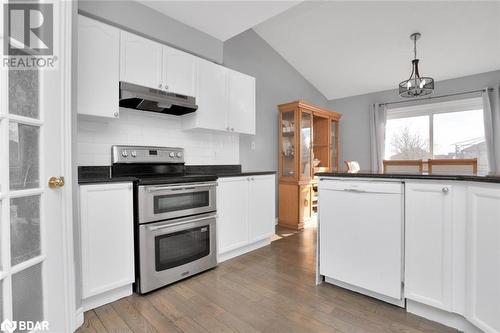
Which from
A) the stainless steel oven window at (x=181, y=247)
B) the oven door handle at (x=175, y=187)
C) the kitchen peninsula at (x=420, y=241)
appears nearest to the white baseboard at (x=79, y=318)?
the stainless steel oven window at (x=181, y=247)

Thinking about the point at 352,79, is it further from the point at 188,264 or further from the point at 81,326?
the point at 81,326

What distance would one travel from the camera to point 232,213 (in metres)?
2.73

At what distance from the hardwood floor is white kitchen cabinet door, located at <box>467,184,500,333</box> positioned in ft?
0.96

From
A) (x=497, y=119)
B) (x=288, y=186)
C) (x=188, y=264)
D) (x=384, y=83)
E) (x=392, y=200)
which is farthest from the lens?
(x=384, y=83)

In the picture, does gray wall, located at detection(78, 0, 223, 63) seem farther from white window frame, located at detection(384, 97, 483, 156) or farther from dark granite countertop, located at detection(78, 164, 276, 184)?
white window frame, located at detection(384, 97, 483, 156)

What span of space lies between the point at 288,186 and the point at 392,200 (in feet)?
7.98

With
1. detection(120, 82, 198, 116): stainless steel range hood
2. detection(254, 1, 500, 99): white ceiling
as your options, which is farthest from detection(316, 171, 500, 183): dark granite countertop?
detection(254, 1, 500, 99): white ceiling

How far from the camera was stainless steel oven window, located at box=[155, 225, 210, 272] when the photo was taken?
2061mm

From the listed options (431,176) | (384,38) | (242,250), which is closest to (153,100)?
(242,250)

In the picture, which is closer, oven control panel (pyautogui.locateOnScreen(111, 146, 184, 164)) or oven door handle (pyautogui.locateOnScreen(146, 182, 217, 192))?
oven door handle (pyautogui.locateOnScreen(146, 182, 217, 192))

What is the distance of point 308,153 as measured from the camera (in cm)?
433

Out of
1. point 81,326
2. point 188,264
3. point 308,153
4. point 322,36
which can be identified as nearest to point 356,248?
point 188,264

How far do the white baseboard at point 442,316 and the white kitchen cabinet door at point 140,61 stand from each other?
8.93 feet

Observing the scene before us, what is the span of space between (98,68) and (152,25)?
742 millimetres
